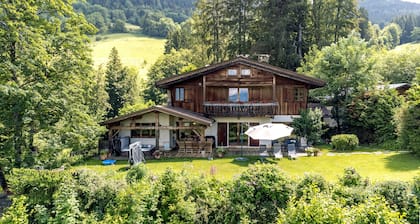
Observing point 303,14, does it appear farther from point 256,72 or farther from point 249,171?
point 249,171

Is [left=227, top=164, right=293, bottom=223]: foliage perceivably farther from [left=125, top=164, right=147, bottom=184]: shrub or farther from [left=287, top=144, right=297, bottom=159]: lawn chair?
[left=287, top=144, right=297, bottom=159]: lawn chair

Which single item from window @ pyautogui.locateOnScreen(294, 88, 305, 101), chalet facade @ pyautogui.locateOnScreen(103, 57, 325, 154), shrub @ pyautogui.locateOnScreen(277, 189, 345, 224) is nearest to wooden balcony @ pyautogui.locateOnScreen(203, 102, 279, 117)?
chalet facade @ pyautogui.locateOnScreen(103, 57, 325, 154)

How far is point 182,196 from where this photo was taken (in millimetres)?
10617

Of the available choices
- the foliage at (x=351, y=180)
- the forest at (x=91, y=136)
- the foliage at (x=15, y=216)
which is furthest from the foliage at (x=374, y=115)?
the foliage at (x=15, y=216)

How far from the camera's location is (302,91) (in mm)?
23609

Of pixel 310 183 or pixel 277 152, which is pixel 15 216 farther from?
pixel 277 152

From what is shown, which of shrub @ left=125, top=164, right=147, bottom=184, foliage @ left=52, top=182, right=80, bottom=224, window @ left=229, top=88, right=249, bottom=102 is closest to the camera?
foliage @ left=52, top=182, right=80, bottom=224

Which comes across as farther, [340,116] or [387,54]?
[387,54]

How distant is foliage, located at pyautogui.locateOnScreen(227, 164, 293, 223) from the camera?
10.3 meters

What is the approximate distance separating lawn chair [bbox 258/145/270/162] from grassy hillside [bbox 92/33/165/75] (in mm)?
44998

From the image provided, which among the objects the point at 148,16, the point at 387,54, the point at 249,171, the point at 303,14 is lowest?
the point at 249,171

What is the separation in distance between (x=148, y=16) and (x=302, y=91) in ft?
319

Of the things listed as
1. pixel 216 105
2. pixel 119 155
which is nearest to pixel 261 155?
pixel 216 105

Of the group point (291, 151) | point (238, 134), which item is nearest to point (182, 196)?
point (291, 151)
